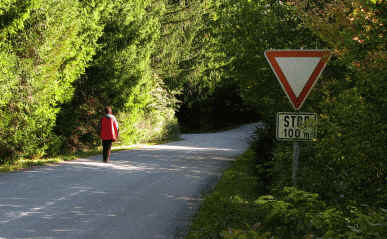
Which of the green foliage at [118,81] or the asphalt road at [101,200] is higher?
the green foliage at [118,81]

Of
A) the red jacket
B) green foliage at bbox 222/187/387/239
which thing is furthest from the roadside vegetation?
the red jacket

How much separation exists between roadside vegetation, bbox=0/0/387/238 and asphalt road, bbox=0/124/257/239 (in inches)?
67.9

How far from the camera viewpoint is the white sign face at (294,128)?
5789 mm

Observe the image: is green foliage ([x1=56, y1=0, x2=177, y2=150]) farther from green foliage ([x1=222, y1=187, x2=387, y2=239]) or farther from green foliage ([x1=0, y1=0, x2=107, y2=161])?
green foliage ([x1=222, y1=187, x2=387, y2=239])

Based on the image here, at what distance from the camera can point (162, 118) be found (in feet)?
93.7

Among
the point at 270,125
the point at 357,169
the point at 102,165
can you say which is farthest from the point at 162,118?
the point at 357,169

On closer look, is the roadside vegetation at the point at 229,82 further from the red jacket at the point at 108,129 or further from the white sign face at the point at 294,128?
the red jacket at the point at 108,129

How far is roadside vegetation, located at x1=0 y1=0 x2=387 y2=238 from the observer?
4562 millimetres

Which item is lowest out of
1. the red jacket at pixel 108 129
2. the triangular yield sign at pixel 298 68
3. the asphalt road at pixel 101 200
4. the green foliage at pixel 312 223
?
the asphalt road at pixel 101 200

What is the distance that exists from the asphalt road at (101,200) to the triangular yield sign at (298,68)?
272 cm

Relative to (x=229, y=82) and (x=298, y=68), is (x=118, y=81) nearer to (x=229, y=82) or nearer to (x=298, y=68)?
(x=229, y=82)

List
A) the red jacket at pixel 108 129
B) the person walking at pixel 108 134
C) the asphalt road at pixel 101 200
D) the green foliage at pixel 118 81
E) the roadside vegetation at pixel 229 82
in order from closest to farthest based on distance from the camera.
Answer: the roadside vegetation at pixel 229 82, the asphalt road at pixel 101 200, the person walking at pixel 108 134, the red jacket at pixel 108 129, the green foliage at pixel 118 81

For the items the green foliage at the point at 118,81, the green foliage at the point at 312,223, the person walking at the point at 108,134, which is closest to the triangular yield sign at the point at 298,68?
the green foliage at the point at 312,223

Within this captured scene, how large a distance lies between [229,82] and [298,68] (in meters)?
12.3
